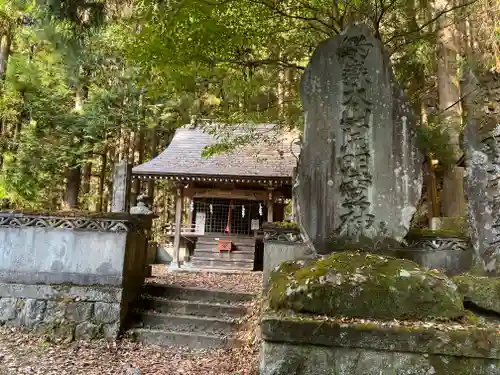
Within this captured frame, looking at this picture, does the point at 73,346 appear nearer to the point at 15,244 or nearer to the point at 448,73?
the point at 15,244

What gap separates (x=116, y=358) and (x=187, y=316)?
1.44 metres

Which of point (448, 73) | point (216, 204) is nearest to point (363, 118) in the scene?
point (448, 73)

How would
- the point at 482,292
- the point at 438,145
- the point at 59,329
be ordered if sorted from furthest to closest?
the point at 438,145 → the point at 59,329 → the point at 482,292

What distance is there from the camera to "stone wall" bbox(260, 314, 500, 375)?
105 inches

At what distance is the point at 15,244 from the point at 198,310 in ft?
11.2

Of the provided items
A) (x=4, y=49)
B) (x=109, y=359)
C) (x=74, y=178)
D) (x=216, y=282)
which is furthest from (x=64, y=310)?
(x=4, y=49)

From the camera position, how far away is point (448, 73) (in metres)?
9.91

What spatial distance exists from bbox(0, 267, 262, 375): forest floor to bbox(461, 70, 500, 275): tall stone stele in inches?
131

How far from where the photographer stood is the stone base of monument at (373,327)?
2689 mm

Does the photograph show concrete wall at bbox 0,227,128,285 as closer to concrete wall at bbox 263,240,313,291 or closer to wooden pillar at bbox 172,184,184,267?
concrete wall at bbox 263,240,313,291

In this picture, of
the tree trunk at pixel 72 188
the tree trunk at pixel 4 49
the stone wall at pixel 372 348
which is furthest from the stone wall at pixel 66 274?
the tree trunk at pixel 4 49

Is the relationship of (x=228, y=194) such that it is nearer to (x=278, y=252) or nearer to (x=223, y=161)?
(x=223, y=161)

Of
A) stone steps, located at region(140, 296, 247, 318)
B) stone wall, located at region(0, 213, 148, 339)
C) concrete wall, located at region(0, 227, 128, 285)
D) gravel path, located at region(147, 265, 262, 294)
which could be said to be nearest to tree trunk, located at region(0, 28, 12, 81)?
gravel path, located at region(147, 265, 262, 294)

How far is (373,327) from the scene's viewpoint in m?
2.77
